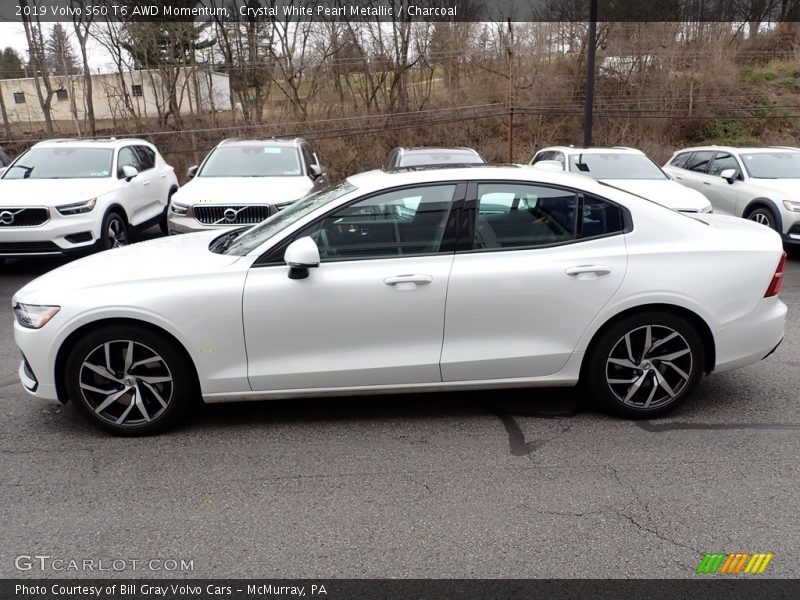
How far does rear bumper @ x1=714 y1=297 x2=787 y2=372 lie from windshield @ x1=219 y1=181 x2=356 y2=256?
2.55 meters

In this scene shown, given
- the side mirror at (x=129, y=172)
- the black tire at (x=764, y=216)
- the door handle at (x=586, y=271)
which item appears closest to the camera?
the door handle at (x=586, y=271)

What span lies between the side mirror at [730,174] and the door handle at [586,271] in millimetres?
7483

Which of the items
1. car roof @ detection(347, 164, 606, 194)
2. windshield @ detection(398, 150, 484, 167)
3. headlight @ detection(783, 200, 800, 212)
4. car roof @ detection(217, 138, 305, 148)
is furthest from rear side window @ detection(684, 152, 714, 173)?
car roof @ detection(347, 164, 606, 194)

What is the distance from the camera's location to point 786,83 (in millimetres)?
25828

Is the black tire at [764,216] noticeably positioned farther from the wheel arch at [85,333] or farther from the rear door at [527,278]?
the wheel arch at [85,333]

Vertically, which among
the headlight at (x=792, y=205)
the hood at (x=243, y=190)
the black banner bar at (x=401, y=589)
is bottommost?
the black banner bar at (x=401, y=589)

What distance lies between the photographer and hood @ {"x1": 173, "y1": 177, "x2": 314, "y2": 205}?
850cm

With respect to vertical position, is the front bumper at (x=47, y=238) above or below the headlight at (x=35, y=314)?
below

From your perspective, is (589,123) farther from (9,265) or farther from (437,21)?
(9,265)

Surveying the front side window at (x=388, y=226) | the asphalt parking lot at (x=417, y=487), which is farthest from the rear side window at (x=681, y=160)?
the front side window at (x=388, y=226)

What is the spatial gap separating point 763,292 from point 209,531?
11.6 ft

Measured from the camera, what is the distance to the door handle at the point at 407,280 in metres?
3.87

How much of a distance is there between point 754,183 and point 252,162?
7.73 meters

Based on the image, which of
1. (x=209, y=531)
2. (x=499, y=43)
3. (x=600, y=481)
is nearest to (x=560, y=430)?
(x=600, y=481)
